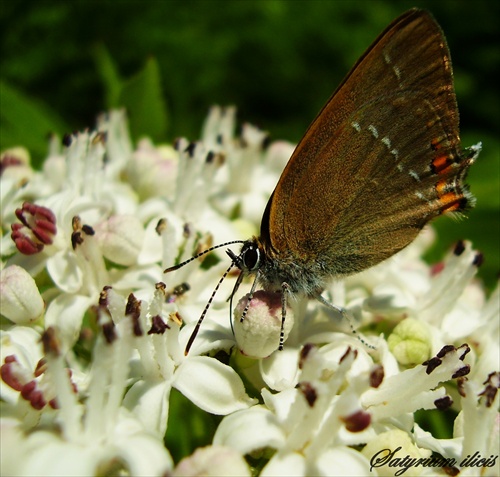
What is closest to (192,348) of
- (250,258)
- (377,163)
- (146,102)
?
(250,258)

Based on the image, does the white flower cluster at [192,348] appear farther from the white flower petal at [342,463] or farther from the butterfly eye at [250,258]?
the butterfly eye at [250,258]

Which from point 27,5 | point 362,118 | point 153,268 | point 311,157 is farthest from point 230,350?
point 27,5

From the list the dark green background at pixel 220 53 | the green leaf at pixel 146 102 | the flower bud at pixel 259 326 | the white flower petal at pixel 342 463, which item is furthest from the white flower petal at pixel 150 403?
the dark green background at pixel 220 53

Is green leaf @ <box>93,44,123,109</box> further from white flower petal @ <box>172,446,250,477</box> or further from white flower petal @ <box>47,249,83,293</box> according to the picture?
white flower petal @ <box>172,446,250,477</box>

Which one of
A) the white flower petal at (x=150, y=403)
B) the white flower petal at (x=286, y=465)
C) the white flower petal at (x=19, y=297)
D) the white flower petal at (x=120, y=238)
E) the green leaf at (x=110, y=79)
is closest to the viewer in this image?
the white flower petal at (x=286, y=465)

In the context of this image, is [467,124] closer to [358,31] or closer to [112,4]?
[358,31]

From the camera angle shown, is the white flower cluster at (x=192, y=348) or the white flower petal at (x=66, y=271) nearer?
the white flower cluster at (x=192, y=348)

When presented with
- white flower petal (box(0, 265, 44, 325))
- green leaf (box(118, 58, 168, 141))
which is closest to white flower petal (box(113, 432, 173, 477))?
white flower petal (box(0, 265, 44, 325))
